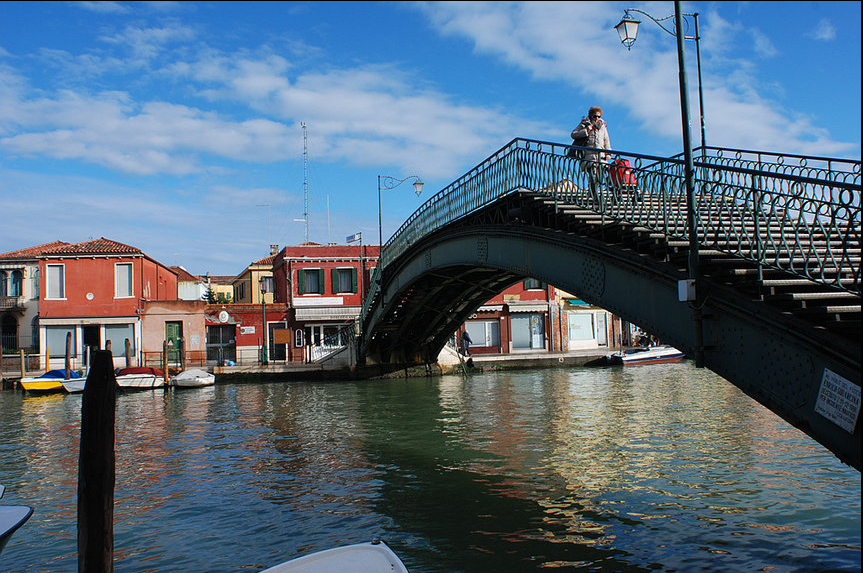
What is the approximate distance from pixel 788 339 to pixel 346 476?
20.7 feet

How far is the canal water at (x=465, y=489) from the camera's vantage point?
20.6 ft

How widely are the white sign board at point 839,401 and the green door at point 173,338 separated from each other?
27.5m

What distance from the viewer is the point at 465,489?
8750 millimetres

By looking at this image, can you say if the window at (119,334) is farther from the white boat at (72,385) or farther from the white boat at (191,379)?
the white boat at (191,379)

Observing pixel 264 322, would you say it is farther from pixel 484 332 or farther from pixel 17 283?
pixel 17 283

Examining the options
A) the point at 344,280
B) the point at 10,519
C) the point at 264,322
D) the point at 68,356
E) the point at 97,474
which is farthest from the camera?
the point at 344,280

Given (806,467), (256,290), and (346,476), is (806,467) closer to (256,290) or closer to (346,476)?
(346,476)

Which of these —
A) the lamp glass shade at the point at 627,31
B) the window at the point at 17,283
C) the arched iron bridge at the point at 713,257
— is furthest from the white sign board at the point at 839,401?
the window at the point at 17,283

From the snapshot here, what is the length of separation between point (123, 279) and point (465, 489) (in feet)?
83.1

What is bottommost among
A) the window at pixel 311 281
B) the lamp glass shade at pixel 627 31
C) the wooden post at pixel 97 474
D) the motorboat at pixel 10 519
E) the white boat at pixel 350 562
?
the white boat at pixel 350 562

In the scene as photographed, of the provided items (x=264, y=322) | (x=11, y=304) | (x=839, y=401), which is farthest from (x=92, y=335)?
(x=839, y=401)

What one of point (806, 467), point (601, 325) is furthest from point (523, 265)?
point (601, 325)

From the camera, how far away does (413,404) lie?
18.8 meters

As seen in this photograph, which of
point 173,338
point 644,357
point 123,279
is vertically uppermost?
point 123,279
